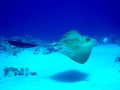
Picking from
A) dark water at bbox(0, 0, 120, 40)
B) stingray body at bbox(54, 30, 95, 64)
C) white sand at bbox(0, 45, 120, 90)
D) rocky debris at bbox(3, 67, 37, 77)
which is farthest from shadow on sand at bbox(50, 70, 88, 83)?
dark water at bbox(0, 0, 120, 40)

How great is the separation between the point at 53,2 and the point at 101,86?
75005 millimetres

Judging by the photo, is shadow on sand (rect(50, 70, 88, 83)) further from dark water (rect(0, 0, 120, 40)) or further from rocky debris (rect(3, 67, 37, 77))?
dark water (rect(0, 0, 120, 40))

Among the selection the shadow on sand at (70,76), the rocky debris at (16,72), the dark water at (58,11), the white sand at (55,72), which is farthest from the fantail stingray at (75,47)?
the dark water at (58,11)

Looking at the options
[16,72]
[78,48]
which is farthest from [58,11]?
[78,48]

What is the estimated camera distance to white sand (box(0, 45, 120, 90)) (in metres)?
6.52

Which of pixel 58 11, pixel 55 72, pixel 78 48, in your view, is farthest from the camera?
pixel 58 11

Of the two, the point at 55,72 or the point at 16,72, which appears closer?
the point at 16,72

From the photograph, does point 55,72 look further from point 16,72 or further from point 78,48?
point 78,48

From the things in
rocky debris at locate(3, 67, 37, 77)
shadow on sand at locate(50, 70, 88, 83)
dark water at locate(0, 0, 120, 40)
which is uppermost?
dark water at locate(0, 0, 120, 40)

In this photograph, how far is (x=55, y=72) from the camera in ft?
27.5

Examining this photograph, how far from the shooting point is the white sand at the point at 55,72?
6.52 metres

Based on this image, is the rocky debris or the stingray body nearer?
the stingray body

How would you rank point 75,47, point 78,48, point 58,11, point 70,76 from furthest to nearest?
1. point 58,11
2. point 70,76
3. point 75,47
4. point 78,48

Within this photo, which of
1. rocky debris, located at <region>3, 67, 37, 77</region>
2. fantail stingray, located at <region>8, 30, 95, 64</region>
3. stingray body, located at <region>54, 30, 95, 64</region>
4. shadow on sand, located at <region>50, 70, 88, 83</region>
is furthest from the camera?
rocky debris, located at <region>3, 67, 37, 77</region>
